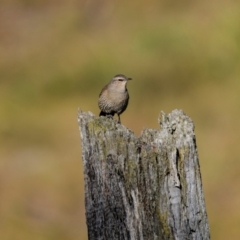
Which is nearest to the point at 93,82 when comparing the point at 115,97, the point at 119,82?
the point at 119,82

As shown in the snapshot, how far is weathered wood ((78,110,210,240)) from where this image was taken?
3.66m

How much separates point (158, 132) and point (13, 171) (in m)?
8.48

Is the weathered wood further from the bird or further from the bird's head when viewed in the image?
the bird's head

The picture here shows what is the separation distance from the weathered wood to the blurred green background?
22.7 feet

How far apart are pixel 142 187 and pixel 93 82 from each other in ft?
32.3

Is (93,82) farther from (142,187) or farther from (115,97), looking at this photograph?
(142,187)

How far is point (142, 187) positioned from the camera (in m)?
3.66

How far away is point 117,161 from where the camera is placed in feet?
Result: 12.1

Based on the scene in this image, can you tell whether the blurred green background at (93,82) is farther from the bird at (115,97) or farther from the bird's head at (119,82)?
the bird's head at (119,82)

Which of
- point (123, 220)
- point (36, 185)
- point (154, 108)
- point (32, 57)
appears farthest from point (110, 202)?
point (32, 57)

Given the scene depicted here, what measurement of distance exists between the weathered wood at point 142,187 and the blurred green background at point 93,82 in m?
6.93

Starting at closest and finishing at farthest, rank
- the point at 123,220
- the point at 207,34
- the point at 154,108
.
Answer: the point at 123,220 → the point at 154,108 → the point at 207,34

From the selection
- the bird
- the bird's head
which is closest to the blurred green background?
the bird

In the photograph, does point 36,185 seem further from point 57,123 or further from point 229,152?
point 229,152
